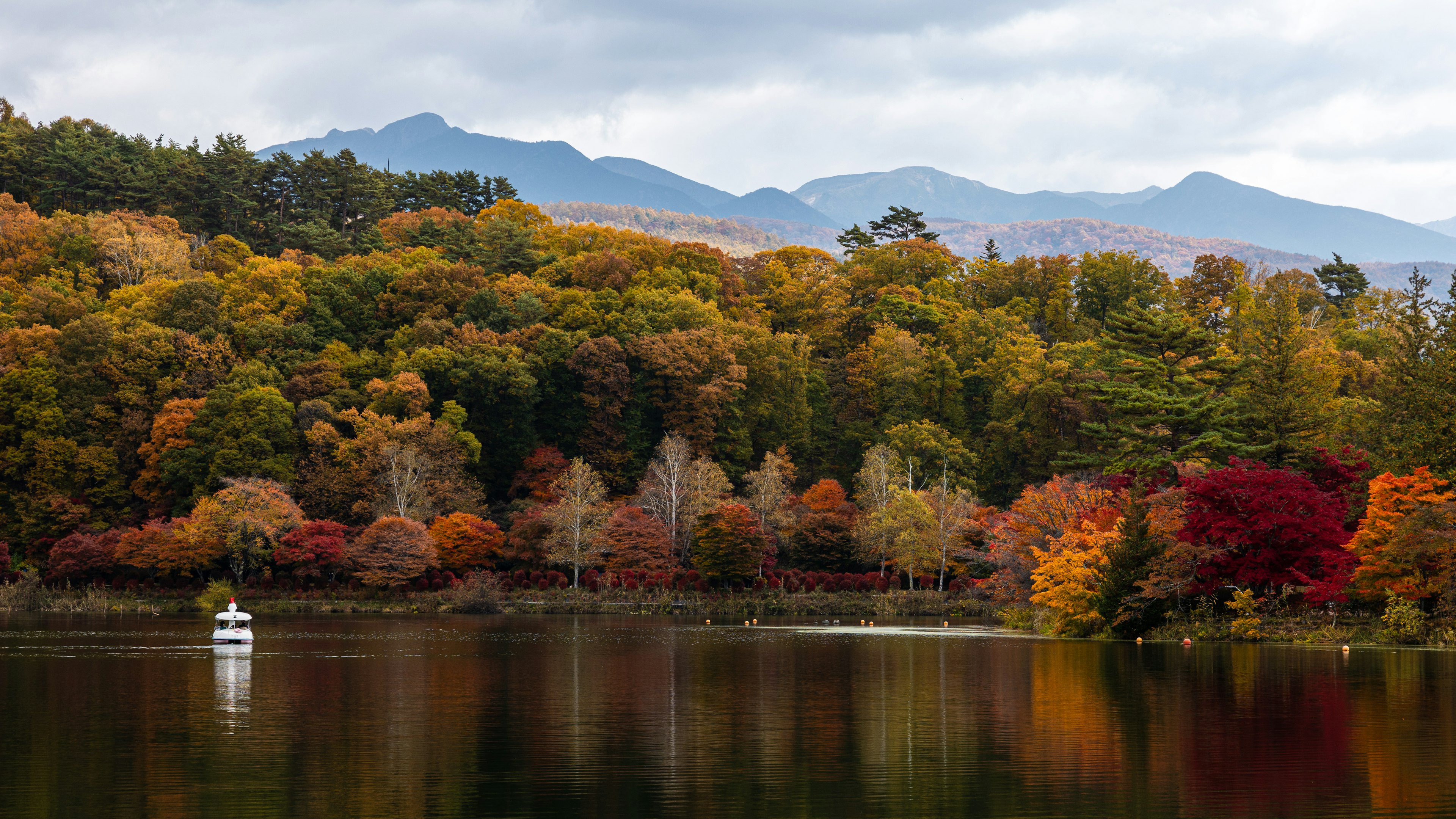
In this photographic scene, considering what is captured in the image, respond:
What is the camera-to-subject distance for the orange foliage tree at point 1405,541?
1089 inches

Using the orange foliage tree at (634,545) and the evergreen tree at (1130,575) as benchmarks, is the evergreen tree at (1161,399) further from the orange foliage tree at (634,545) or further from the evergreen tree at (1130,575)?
the orange foliage tree at (634,545)

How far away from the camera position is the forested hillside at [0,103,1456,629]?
121 feet

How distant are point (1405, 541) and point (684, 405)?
43.7 m

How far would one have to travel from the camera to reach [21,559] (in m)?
60.7

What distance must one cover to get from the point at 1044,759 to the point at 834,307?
224 feet

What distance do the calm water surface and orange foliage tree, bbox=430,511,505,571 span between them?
27.6m

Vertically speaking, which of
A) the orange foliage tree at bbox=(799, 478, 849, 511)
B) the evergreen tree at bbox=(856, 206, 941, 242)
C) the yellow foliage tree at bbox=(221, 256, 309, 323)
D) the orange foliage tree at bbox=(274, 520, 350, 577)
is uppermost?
the evergreen tree at bbox=(856, 206, 941, 242)

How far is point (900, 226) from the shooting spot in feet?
331

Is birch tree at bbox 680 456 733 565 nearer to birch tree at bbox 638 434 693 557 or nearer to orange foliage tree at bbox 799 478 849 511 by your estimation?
birch tree at bbox 638 434 693 557

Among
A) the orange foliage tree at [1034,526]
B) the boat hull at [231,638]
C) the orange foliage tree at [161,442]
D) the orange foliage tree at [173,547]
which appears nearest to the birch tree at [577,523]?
the orange foliage tree at [173,547]

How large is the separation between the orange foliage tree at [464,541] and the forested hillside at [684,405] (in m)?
0.18

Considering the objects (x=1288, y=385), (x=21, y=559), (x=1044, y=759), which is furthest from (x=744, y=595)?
(x=1044, y=759)

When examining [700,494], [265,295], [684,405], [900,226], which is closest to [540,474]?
[684,405]

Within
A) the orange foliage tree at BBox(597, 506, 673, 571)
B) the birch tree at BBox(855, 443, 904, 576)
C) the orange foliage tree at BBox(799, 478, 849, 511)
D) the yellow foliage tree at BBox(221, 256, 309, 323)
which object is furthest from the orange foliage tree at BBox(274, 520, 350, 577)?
the birch tree at BBox(855, 443, 904, 576)
